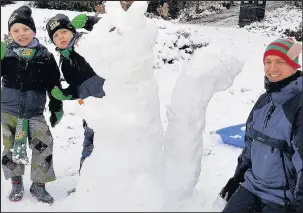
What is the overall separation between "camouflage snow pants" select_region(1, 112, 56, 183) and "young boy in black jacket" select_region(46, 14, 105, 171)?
302 millimetres

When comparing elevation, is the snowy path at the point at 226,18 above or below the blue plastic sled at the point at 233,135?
above

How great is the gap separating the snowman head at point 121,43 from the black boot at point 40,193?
1.40 metres

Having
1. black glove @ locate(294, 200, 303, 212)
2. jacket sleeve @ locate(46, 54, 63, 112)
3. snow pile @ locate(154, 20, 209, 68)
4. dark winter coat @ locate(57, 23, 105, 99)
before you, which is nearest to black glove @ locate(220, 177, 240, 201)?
black glove @ locate(294, 200, 303, 212)

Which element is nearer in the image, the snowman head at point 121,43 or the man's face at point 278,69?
the snowman head at point 121,43

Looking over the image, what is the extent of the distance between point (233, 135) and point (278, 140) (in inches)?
104

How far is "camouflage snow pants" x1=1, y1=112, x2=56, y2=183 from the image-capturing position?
348 cm

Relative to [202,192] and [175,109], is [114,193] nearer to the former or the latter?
[175,109]

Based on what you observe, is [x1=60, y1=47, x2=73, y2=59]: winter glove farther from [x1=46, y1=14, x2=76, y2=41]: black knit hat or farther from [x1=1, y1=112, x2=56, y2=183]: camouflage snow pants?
[x1=1, y1=112, x2=56, y2=183]: camouflage snow pants

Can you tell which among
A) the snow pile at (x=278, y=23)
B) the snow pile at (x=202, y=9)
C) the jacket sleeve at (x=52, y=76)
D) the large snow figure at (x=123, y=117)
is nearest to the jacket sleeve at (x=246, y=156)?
the large snow figure at (x=123, y=117)

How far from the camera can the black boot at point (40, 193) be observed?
3.49 metres

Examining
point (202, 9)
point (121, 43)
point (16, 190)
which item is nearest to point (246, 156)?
point (121, 43)

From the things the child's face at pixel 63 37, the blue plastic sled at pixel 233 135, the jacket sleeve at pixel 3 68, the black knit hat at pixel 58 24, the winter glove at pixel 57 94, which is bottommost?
the blue plastic sled at pixel 233 135

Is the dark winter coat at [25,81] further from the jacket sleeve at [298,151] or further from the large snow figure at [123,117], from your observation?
the jacket sleeve at [298,151]

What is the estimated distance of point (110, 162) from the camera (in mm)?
2725
